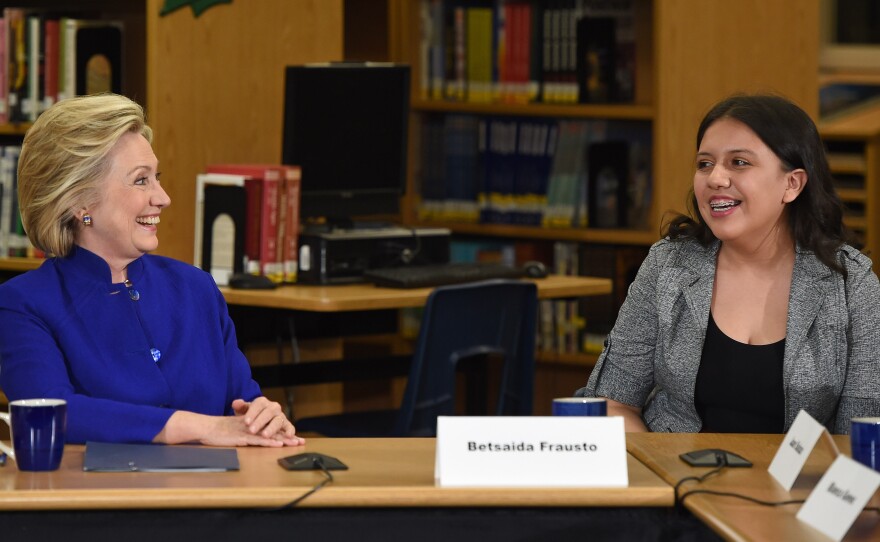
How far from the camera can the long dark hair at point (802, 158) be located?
270 centimetres

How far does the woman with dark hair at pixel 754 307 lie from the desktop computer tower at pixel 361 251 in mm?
1502

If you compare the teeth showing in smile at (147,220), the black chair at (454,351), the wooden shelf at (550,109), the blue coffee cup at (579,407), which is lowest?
the black chair at (454,351)

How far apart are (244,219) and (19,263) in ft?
2.52

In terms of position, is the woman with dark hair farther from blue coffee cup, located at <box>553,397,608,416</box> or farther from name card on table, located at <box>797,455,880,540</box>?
name card on table, located at <box>797,455,880,540</box>

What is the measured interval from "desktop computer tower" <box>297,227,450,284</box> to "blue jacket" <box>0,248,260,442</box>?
1.43m

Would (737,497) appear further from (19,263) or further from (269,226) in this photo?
(19,263)

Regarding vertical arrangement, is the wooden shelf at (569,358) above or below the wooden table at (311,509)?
below

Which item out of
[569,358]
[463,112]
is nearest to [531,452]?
[569,358]

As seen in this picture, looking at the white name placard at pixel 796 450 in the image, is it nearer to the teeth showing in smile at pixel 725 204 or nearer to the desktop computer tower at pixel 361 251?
the teeth showing in smile at pixel 725 204

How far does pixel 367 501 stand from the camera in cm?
193

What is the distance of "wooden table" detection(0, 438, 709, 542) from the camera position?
6.25 feet

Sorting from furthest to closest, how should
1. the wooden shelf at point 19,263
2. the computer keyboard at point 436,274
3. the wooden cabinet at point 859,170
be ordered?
1. the wooden cabinet at point 859,170
2. the wooden shelf at point 19,263
3. the computer keyboard at point 436,274

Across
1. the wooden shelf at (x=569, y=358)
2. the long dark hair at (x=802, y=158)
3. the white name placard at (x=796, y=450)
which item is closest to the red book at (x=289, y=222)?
the wooden shelf at (x=569, y=358)

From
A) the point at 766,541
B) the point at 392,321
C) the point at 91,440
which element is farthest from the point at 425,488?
the point at 392,321
